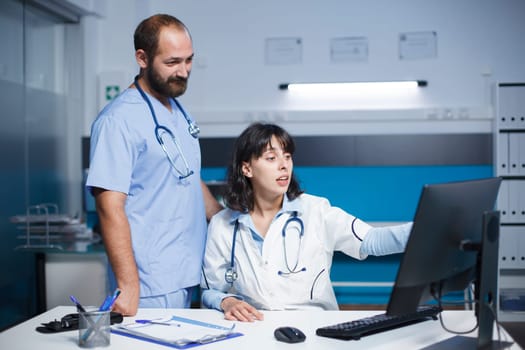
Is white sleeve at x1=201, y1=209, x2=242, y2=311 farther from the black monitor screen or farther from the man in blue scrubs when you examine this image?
the black monitor screen

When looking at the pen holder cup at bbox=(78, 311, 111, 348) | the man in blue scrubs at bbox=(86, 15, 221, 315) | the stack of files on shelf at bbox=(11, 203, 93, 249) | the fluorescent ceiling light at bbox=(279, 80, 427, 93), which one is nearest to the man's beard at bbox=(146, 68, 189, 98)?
the man in blue scrubs at bbox=(86, 15, 221, 315)

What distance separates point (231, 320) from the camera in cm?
169

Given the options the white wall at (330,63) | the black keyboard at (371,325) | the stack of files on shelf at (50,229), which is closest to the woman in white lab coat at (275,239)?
the black keyboard at (371,325)

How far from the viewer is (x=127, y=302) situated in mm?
1773

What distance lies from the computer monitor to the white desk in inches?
6.4

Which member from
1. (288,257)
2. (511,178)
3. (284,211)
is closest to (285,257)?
(288,257)

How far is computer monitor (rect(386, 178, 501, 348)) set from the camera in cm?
125

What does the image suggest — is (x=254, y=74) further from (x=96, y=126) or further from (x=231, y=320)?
(x=231, y=320)

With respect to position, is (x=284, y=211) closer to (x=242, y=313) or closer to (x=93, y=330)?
(x=242, y=313)

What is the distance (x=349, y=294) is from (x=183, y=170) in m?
2.88

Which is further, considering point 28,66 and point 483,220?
point 28,66

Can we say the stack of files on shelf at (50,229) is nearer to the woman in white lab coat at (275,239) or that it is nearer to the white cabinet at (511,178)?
the woman in white lab coat at (275,239)

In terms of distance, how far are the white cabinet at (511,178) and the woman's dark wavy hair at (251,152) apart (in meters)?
2.75

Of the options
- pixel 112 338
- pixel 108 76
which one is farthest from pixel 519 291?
pixel 112 338
